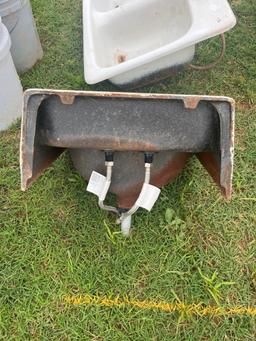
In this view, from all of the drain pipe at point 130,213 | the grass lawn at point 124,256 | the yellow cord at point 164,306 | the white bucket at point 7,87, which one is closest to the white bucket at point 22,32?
the white bucket at point 7,87

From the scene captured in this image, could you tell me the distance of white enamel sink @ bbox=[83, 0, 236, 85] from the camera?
1.90 meters

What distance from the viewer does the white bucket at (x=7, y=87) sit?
77.4 inches

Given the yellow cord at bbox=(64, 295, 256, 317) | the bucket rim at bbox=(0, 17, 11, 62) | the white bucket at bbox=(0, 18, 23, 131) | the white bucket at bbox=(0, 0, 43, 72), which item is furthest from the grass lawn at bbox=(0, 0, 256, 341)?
the white bucket at bbox=(0, 0, 43, 72)

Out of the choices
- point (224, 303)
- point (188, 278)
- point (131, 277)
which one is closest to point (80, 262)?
point (131, 277)

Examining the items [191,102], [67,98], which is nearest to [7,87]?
[67,98]

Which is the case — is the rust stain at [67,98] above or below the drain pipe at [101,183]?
above

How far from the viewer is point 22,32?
229cm

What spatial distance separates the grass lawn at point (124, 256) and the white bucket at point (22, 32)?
55 centimetres

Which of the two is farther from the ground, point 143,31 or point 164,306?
point 143,31

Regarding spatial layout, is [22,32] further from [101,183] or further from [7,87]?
[101,183]

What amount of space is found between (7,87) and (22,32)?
40cm

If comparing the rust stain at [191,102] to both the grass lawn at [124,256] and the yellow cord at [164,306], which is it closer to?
the grass lawn at [124,256]

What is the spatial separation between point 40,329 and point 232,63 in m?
1.73

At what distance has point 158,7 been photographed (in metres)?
2.40
